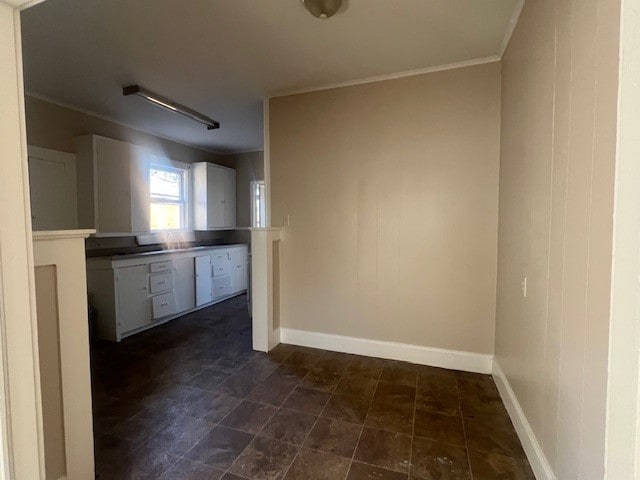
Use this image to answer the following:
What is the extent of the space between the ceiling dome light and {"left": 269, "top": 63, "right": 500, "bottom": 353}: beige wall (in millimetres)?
984

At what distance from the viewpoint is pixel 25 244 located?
898mm

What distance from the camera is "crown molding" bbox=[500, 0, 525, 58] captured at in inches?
69.6

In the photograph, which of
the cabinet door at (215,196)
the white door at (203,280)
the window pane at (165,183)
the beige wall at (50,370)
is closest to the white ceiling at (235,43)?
the window pane at (165,183)

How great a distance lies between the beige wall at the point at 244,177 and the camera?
564 centimetres

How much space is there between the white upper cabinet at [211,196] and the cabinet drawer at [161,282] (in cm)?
135

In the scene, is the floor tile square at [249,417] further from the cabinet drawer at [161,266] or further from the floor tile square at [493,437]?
the cabinet drawer at [161,266]

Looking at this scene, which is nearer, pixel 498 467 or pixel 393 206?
pixel 498 467

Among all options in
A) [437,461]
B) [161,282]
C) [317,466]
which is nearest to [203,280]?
[161,282]

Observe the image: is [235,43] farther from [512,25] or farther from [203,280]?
[203,280]

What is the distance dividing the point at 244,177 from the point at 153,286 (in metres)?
2.79

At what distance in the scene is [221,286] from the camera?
15.9ft

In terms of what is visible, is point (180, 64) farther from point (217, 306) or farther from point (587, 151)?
point (217, 306)

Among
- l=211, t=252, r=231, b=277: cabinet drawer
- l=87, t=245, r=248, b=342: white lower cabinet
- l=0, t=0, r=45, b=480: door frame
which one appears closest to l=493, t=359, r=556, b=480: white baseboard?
l=0, t=0, r=45, b=480: door frame

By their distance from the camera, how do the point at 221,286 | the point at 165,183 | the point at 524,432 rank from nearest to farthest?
the point at 524,432, the point at 165,183, the point at 221,286
